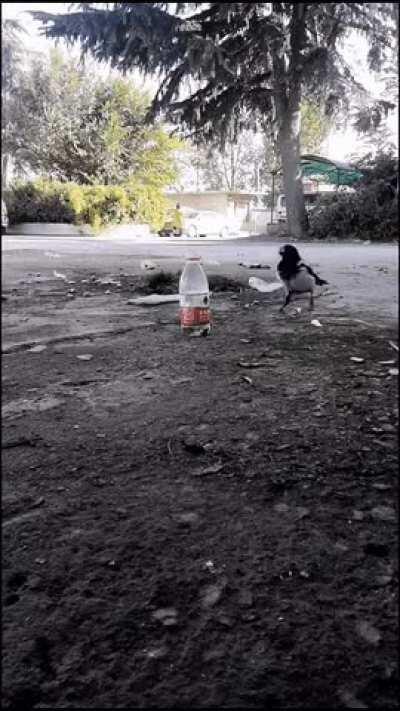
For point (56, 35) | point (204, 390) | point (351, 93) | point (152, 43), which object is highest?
point (351, 93)

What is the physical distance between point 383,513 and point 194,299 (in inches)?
31.4

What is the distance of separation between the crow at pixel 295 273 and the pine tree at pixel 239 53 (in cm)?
12

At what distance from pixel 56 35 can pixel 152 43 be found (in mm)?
294

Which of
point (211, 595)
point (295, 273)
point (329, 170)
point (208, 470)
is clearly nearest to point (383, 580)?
point (211, 595)

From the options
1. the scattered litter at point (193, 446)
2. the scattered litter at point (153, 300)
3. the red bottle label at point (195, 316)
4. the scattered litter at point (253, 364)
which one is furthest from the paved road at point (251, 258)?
the scattered litter at point (153, 300)

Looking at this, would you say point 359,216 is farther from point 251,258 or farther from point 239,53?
point 239,53

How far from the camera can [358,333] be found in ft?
4.11

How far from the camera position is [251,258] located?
1324mm

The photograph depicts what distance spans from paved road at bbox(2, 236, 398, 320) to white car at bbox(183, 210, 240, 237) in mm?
68

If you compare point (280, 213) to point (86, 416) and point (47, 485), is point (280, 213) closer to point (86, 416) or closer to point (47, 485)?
point (86, 416)

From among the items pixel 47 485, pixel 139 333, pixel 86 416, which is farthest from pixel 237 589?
pixel 139 333

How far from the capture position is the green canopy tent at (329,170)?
1263 mm

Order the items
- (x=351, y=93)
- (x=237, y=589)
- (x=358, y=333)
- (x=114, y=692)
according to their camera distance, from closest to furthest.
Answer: (x=114, y=692)
(x=237, y=589)
(x=358, y=333)
(x=351, y=93)

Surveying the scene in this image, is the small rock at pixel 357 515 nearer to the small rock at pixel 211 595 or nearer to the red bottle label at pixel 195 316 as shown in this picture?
the small rock at pixel 211 595
